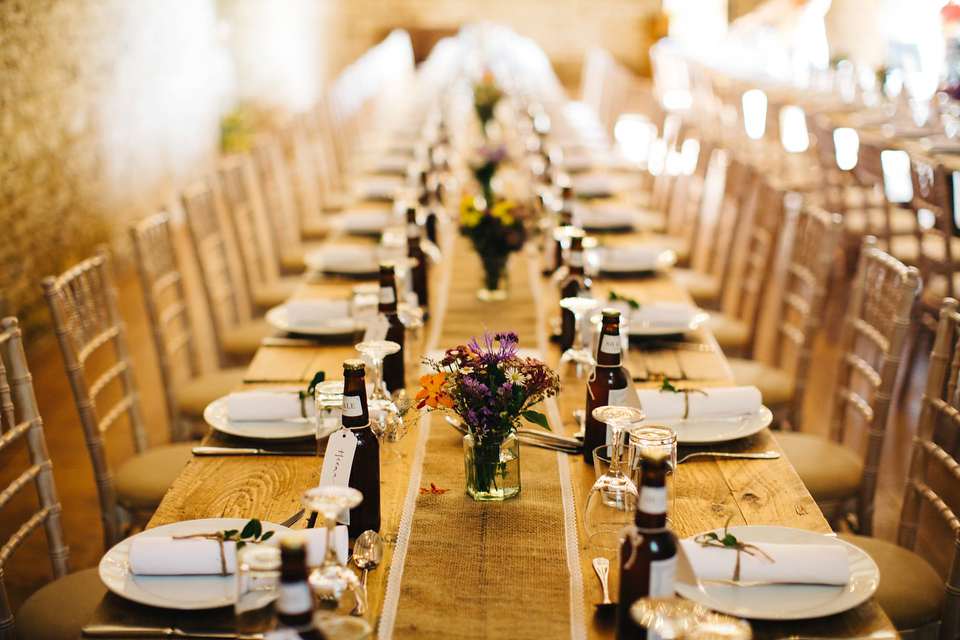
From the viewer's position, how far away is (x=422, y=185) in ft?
11.8

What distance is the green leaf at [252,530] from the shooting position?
144 cm

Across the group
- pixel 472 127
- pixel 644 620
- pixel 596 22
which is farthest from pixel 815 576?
pixel 596 22

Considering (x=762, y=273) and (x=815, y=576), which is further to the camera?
(x=762, y=273)

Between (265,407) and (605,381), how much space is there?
2.44 feet

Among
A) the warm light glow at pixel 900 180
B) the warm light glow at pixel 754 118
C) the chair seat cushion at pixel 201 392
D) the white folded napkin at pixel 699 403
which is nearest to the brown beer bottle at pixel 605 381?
the white folded napkin at pixel 699 403

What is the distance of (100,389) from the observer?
8.17 ft

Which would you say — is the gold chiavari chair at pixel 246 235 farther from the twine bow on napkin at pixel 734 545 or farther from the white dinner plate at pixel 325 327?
the twine bow on napkin at pixel 734 545

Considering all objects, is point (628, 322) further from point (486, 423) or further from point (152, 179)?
point (152, 179)

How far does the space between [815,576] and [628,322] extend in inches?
49.7

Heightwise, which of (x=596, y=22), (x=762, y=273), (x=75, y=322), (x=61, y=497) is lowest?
(x=61, y=497)

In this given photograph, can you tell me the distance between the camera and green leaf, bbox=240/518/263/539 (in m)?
1.44

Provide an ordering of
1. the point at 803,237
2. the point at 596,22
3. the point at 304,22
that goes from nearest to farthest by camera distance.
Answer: the point at 803,237 < the point at 304,22 < the point at 596,22

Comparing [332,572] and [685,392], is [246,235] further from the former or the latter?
[332,572]

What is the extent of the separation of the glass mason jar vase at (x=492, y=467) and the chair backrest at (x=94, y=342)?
1168 mm
